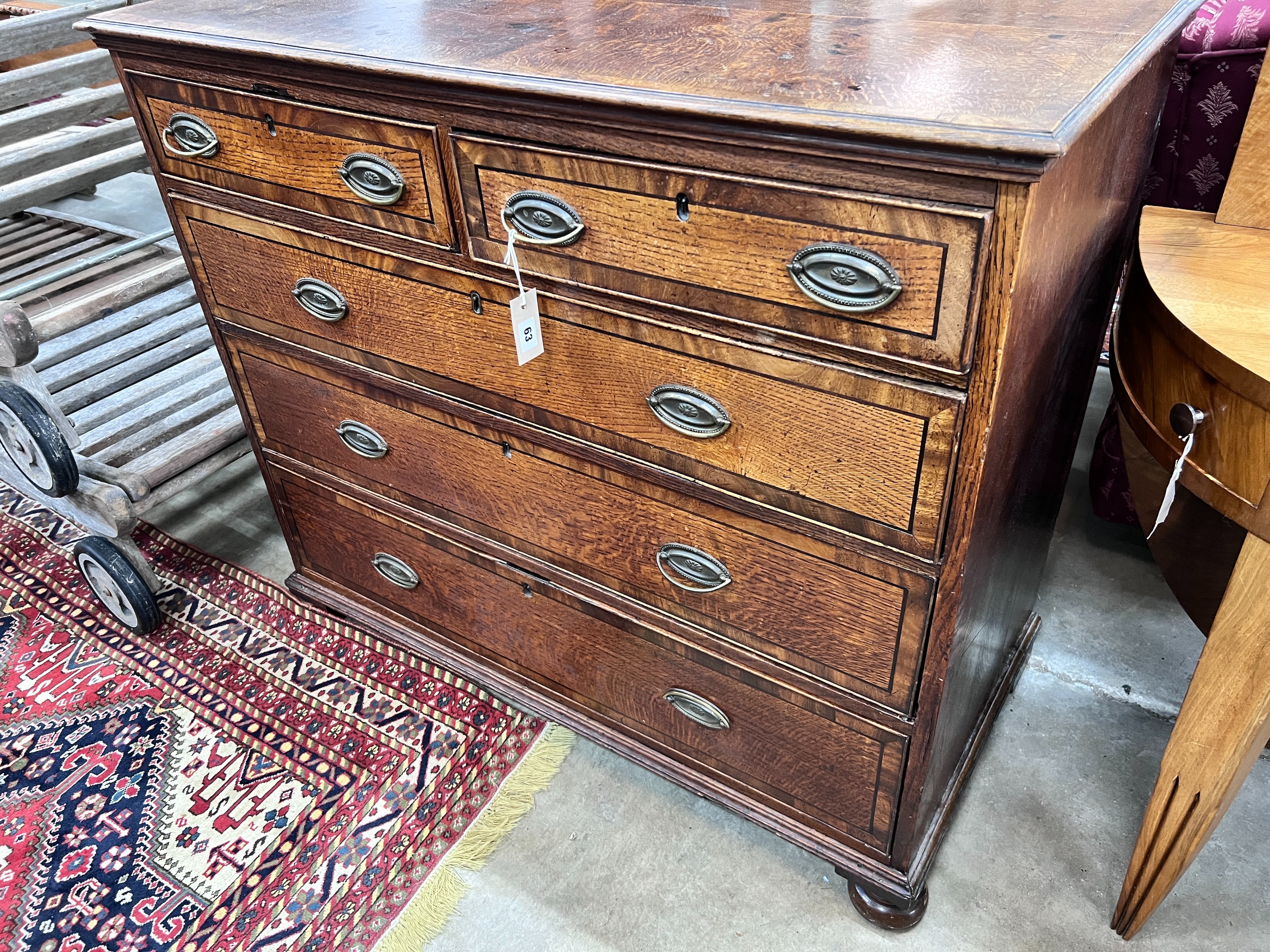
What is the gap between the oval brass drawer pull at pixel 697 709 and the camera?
1.28 metres

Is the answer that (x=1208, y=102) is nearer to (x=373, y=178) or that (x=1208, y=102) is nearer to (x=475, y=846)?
(x=373, y=178)

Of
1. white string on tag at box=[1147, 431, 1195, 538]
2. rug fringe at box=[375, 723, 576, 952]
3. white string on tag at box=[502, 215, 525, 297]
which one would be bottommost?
rug fringe at box=[375, 723, 576, 952]

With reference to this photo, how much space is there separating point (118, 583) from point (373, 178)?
110cm

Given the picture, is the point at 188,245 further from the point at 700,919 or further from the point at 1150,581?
the point at 1150,581

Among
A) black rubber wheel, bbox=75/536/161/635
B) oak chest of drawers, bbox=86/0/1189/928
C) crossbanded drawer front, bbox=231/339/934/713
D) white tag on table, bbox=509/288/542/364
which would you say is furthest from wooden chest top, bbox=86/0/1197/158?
black rubber wheel, bbox=75/536/161/635

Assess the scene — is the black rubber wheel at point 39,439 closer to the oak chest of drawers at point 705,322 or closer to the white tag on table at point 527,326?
the oak chest of drawers at point 705,322

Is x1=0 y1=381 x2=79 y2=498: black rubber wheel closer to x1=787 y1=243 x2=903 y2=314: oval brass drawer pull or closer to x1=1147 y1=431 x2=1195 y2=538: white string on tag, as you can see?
x1=787 y1=243 x2=903 y2=314: oval brass drawer pull

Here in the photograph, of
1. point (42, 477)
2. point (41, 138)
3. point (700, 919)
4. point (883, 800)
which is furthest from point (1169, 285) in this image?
point (41, 138)

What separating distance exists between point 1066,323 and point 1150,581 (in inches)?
39.9

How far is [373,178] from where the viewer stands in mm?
1091

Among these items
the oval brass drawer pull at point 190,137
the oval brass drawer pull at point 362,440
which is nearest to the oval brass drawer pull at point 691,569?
the oval brass drawer pull at point 362,440

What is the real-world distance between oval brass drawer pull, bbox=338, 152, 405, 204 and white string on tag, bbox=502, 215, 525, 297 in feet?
0.49

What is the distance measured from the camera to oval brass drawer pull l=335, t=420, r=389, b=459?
140 centimetres

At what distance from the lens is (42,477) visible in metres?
1.69
